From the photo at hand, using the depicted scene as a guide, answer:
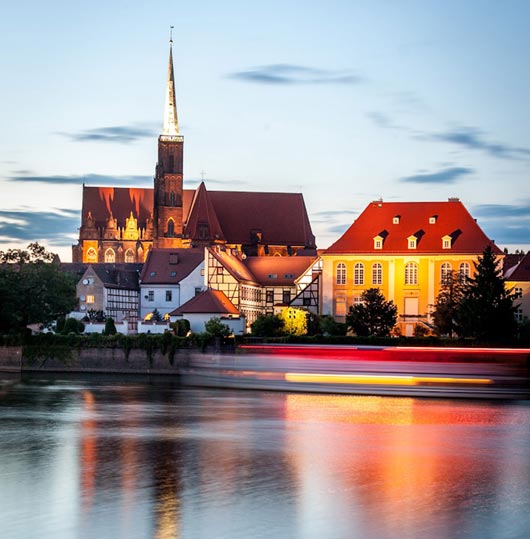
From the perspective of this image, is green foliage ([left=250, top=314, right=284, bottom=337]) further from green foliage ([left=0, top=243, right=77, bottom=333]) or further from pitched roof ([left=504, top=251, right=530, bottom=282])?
pitched roof ([left=504, top=251, right=530, bottom=282])

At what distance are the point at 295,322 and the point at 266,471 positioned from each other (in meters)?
50.9

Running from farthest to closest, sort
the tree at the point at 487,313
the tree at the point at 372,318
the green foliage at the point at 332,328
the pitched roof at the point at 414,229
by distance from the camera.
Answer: the pitched roof at the point at 414,229 → the tree at the point at 372,318 → the green foliage at the point at 332,328 → the tree at the point at 487,313

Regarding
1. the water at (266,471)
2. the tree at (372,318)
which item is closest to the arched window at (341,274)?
the tree at (372,318)

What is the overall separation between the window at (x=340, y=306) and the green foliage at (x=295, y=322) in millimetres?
6491

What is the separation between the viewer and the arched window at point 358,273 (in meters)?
82.6

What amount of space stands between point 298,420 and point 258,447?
286 inches

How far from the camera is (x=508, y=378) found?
41094 millimetres

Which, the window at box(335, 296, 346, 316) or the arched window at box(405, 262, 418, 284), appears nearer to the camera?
the arched window at box(405, 262, 418, 284)

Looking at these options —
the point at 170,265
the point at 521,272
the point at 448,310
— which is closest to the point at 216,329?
the point at 448,310

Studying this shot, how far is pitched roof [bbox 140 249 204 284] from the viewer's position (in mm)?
96125

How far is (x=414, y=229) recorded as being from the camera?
82812 millimetres

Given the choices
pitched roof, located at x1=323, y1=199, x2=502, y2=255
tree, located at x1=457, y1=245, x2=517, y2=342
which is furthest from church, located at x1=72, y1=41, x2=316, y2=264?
tree, located at x1=457, y1=245, x2=517, y2=342

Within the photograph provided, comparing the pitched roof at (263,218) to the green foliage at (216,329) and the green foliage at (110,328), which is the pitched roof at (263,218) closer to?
the green foliage at (216,329)

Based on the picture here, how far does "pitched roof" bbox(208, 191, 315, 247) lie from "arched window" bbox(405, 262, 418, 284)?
39.8 m
